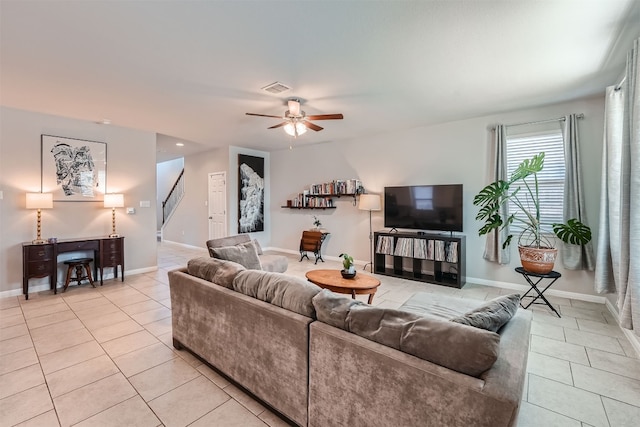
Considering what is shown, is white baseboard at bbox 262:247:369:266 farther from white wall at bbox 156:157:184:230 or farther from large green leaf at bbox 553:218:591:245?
white wall at bbox 156:157:184:230

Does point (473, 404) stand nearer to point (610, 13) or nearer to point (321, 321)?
point (321, 321)

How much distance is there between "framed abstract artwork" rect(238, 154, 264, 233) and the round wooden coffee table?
389 cm

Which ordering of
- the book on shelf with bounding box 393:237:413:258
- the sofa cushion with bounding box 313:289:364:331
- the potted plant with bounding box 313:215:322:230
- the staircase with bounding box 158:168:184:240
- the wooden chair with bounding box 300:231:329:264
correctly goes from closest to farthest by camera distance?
1. the sofa cushion with bounding box 313:289:364:331
2. the book on shelf with bounding box 393:237:413:258
3. the wooden chair with bounding box 300:231:329:264
4. the potted plant with bounding box 313:215:322:230
5. the staircase with bounding box 158:168:184:240

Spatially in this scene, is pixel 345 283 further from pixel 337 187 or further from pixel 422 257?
pixel 337 187

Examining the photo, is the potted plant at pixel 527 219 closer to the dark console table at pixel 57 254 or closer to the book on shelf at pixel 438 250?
the book on shelf at pixel 438 250

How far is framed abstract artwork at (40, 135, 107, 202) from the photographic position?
4.20m

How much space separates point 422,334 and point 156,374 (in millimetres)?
2037

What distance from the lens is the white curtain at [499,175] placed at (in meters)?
4.18

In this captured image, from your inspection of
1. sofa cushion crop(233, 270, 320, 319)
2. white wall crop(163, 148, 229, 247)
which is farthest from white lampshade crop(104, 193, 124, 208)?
sofa cushion crop(233, 270, 320, 319)

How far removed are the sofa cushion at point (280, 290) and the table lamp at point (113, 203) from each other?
3.76 metres

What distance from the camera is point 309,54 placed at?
8.38 feet

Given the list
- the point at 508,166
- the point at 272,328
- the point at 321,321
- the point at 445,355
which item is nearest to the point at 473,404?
the point at 445,355

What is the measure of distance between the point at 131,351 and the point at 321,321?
2011mm

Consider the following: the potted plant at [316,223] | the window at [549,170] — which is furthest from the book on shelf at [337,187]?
the window at [549,170]
